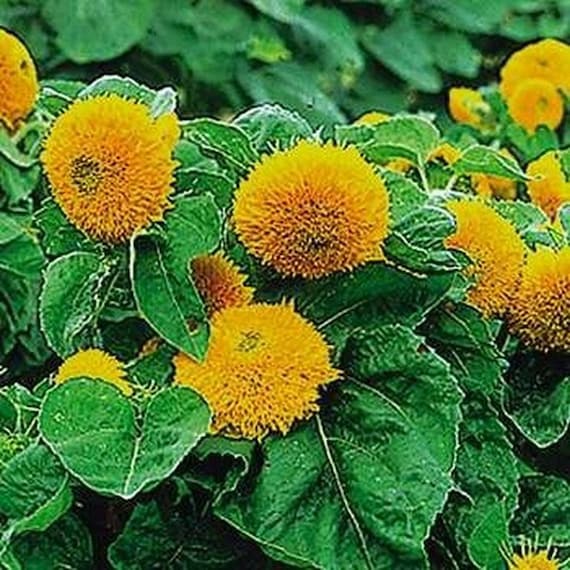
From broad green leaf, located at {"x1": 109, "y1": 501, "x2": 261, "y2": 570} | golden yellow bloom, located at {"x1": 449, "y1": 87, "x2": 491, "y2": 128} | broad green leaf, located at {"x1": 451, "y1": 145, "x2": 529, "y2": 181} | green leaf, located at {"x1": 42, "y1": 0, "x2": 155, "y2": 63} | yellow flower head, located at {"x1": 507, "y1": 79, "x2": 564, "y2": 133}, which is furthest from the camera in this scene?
green leaf, located at {"x1": 42, "y1": 0, "x2": 155, "y2": 63}

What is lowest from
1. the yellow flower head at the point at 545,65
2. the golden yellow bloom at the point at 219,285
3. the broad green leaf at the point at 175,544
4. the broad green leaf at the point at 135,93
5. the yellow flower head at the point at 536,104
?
the broad green leaf at the point at 175,544

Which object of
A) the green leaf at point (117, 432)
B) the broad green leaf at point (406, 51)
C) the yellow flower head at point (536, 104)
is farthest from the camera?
the broad green leaf at point (406, 51)

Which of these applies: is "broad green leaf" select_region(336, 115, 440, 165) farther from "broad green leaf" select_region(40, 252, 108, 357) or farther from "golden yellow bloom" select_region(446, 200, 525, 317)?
"broad green leaf" select_region(40, 252, 108, 357)

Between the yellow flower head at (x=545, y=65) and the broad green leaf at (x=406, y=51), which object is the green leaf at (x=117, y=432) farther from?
the broad green leaf at (x=406, y=51)

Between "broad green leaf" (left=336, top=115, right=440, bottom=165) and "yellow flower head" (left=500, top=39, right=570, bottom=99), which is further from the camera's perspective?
"yellow flower head" (left=500, top=39, right=570, bottom=99)

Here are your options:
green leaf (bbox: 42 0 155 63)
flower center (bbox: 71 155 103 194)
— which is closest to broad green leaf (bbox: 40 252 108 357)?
flower center (bbox: 71 155 103 194)

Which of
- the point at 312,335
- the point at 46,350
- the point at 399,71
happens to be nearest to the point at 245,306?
the point at 312,335

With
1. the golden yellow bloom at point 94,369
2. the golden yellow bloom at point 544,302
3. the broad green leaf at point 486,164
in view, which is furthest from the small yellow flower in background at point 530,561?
the broad green leaf at point 486,164
